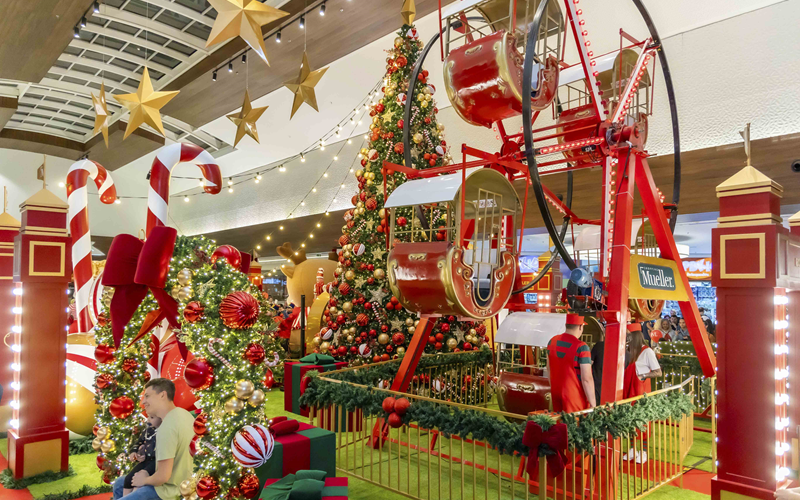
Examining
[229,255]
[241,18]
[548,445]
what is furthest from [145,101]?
[548,445]

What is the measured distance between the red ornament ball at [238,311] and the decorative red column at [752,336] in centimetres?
335

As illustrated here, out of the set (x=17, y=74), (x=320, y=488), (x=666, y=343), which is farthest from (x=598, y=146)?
(x=17, y=74)

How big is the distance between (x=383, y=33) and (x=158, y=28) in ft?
15.0

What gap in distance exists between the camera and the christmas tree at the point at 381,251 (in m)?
6.70

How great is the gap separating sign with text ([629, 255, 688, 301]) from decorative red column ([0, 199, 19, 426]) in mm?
6562

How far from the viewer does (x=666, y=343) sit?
758 centimetres

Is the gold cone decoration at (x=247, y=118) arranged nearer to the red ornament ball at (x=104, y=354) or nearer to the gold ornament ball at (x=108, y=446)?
the red ornament ball at (x=104, y=354)

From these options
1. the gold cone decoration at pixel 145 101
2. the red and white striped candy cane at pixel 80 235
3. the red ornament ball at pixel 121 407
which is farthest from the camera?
the gold cone decoration at pixel 145 101

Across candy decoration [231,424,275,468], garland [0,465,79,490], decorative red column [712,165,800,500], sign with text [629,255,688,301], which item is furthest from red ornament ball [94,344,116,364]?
decorative red column [712,165,800,500]

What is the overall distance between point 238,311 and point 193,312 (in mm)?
231

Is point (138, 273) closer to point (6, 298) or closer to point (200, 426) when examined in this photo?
point (200, 426)

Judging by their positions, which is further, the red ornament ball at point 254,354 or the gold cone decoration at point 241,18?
the gold cone decoration at point 241,18

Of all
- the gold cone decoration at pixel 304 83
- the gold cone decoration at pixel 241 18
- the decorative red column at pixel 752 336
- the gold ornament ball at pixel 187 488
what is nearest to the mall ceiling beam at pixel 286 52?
the gold cone decoration at pixel 304 83

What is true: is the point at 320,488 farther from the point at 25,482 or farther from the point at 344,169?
the point at 344,169
